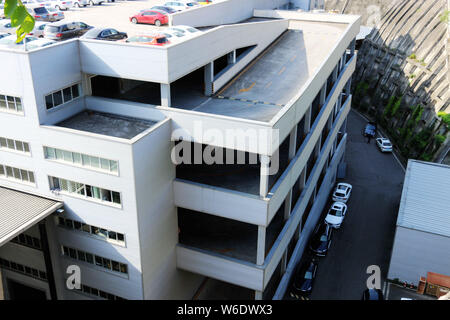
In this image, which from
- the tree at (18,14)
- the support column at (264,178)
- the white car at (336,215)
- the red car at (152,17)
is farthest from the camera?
the white car at (336,215)

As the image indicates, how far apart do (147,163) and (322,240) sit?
21.0 m

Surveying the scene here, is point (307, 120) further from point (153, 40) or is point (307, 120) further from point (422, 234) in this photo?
point (153, 40)

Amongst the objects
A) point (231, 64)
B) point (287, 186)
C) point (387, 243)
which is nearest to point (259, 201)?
point (287, 186)

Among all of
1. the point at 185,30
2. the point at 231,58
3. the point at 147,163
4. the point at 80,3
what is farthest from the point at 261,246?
the point at 80,3

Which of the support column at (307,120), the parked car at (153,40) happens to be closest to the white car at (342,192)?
the support column at (307,120)

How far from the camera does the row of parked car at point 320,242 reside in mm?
34125

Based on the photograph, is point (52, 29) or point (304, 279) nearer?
point (52, 29)

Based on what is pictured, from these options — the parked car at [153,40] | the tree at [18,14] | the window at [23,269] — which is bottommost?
the window at [23,269]

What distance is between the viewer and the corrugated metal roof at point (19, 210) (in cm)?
2373

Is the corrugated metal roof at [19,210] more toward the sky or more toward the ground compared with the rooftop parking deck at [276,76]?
more toward the ground

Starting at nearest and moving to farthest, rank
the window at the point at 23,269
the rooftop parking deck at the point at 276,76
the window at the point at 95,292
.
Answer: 1. the window at the point at 95,292
2. the rooftop parking deck at the point at 276,76
3. the window at the point at 23,269

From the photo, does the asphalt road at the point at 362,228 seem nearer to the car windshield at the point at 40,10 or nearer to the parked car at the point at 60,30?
the parked car at the point at 60,30

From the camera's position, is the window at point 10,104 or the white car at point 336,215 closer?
the window at point 10,104

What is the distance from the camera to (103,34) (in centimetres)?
3052
